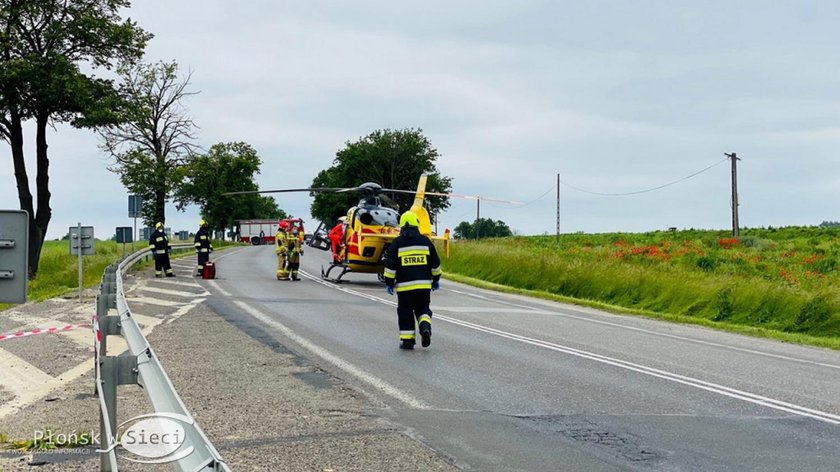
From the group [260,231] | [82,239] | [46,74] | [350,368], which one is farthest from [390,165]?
[350,368]

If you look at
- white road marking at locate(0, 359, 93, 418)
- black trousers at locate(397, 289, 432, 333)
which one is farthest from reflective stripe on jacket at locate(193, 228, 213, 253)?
white road marking at locate(0, 359, 93, 418)

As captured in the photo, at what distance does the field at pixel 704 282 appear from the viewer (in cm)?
1867

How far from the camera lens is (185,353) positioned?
38.2ft

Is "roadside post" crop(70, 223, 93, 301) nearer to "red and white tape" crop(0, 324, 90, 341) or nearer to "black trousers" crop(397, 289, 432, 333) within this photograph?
"red and white tape" crop(0, 324, 90, 341)

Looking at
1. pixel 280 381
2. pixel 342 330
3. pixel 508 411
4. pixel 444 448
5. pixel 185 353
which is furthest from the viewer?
pixel 342 330

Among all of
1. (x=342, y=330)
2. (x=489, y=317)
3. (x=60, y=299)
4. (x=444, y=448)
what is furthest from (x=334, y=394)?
(x=60, y=299)

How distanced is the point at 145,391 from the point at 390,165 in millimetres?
92670

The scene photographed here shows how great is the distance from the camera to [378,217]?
27.2m

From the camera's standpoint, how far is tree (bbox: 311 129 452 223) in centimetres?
9619

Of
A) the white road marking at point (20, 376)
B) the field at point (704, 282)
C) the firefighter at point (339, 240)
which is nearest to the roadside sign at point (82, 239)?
the firefighter at point (339, 240)

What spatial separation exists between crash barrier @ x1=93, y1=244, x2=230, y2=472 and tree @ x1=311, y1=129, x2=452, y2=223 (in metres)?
89.1

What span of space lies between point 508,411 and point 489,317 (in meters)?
9.72

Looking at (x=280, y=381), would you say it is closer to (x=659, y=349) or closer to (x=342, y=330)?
(x=342, y=330)

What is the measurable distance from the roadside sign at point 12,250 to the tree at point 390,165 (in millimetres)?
87896
